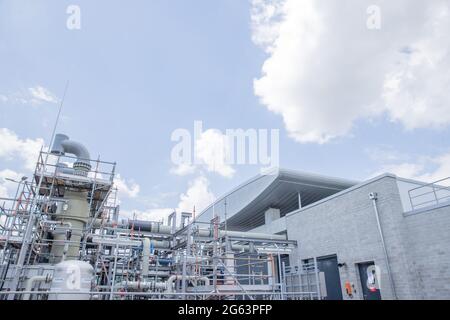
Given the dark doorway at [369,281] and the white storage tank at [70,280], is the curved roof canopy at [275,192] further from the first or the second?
the white storage tank at [70,280]

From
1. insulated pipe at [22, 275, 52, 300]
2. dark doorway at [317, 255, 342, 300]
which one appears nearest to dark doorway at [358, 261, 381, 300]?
dark doorway at [317, 255, 342, 300]

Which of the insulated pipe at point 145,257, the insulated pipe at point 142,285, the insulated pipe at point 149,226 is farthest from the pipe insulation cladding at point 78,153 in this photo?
the insulated pipe at point 142,285

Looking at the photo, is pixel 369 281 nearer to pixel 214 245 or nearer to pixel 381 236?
pixel 381 236

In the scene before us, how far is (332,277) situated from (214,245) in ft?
20.2

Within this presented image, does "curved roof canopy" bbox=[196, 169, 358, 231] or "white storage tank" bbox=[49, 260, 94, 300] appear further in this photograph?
"curved roof canopy" bbox=[196, 169, 358, 231]

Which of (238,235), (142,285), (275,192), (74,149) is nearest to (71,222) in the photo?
(74,149)

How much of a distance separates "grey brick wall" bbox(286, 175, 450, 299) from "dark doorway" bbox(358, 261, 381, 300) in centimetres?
20

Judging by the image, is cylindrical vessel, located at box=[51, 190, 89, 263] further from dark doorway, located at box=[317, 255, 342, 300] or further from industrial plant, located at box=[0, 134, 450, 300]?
dark doorway, located at box=[317, 255, 342, 300]

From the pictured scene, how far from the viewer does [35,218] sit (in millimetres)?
10391

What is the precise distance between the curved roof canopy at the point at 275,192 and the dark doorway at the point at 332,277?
5.28m

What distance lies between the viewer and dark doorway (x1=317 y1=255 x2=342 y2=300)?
1359 centimetres

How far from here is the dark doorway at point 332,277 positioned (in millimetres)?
13586

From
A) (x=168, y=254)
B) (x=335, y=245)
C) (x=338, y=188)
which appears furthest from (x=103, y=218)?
(x=338, y=188)
